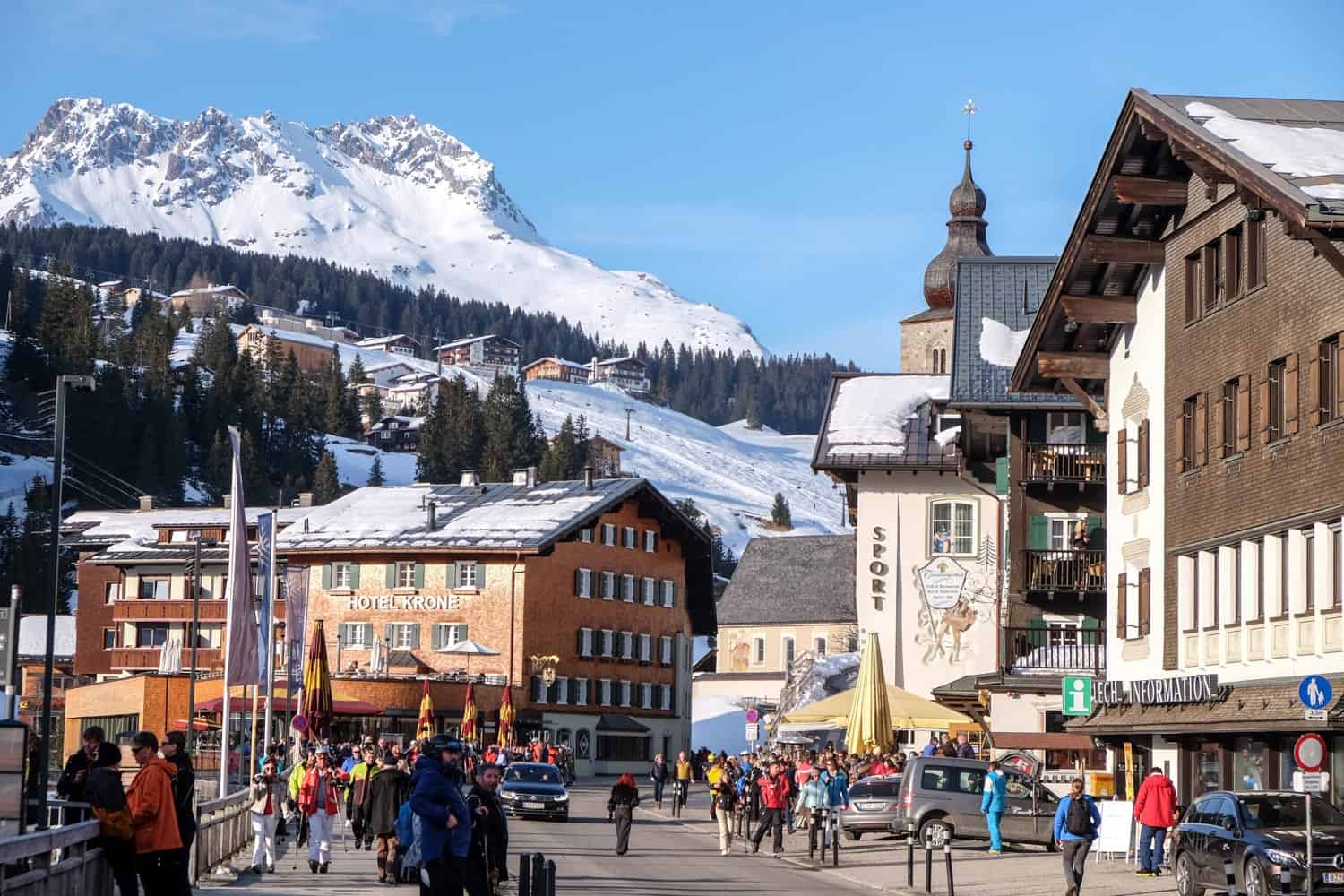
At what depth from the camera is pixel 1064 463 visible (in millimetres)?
49438

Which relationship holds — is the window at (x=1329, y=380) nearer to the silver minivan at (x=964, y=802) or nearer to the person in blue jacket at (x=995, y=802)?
the person in blue jacket at (x=995, y=802)

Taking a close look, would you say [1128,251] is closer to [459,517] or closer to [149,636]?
[459,517]

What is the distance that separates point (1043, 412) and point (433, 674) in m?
35.2

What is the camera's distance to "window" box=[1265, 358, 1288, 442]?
3119cm

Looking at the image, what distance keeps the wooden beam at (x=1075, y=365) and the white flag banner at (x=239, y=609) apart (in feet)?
57.2

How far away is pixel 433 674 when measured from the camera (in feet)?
265

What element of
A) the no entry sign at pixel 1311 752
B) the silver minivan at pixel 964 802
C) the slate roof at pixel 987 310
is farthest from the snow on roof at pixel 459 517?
the no entry sign at pixel 1311 752

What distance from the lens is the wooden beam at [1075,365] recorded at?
4191 cm

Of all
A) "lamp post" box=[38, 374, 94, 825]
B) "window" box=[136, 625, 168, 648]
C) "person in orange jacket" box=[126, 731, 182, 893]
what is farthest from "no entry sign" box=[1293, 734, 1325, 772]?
"window" box=[136, 625, 168, 648]

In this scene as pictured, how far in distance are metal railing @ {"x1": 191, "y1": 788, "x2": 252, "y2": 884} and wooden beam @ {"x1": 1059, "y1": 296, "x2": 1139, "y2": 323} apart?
1739 cm

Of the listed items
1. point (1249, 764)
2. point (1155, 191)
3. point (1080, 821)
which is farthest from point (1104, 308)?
point (1080, 821)

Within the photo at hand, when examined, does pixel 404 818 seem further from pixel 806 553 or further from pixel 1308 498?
pixel 806 553

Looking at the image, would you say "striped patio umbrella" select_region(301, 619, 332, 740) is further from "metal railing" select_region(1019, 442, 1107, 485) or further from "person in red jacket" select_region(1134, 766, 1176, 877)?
"person in red jacket" select_region(1134, 766, 1176, 877)

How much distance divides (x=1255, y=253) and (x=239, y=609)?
1594 centimetres
